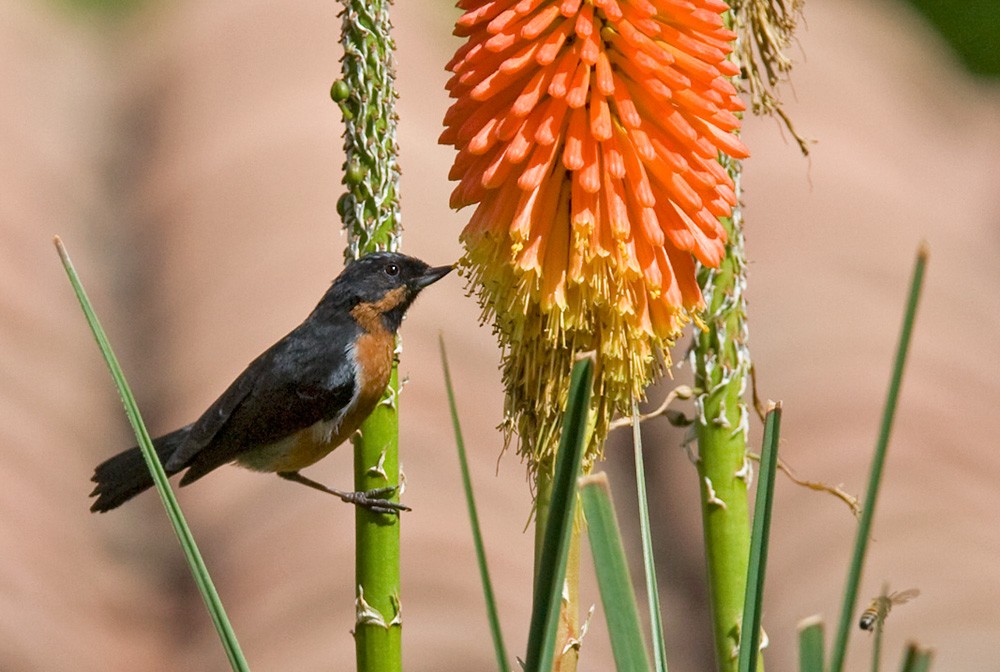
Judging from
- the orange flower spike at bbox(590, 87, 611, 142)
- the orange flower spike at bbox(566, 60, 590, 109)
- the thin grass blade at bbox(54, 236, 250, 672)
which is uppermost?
the orange flower spike at bbox(566, 60, 590, 109)

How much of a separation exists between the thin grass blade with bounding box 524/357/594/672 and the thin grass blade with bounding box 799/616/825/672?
252 mm

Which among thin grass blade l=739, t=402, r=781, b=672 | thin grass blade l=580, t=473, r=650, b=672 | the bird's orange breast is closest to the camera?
thin grass blade l=580, t=473, r=650, b=672

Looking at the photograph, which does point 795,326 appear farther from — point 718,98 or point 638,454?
point 638,454

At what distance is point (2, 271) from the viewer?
264 inches

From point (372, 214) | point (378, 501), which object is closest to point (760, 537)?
point (378, 501)

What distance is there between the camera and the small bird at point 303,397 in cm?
310

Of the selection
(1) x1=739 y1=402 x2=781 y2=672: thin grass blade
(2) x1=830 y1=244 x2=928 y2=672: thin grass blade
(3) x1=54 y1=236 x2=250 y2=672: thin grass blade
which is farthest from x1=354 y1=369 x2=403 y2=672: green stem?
(2) x1=830 y1=244 x2=928 y2=672: thin grass blade

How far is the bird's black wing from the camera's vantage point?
3258 millimetres

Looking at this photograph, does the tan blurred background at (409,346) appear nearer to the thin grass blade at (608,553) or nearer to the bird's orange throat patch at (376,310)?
the bird's orange throat patch at (376,310)

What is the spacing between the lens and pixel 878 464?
1021mm

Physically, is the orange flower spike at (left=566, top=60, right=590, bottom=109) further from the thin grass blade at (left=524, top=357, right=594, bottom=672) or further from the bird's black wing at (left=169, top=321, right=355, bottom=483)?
the bird's black wing at (left=169, top=321, right=355, bottom=483)

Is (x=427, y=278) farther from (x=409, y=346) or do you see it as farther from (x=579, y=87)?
(x=409, y=346)

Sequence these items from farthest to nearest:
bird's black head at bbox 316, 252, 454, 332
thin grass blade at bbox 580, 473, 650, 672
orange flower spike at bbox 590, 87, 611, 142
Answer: bird's black head at bbox 316, 252, 454, 332 → orange flower spike at bbox 590, 87, 611, 142 → thin grass blade at bbox 580, 473, 650, 672

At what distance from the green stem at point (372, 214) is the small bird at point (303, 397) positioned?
1.03 metres
